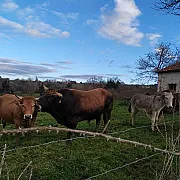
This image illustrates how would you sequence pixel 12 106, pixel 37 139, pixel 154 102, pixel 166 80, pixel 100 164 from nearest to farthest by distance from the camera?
pixel 100 164
pixel 37 139
pixel 12 106
pixel 154 102
pixel 166 80

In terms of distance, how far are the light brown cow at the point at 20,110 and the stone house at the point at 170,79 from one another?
1596cm

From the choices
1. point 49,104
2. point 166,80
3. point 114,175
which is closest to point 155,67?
point 166,80

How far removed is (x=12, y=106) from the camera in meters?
7.34

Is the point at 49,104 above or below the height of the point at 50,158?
above

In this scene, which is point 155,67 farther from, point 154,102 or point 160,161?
point 160,161

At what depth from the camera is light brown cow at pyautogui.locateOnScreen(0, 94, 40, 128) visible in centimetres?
647

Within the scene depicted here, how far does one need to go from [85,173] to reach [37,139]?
2.78 meters

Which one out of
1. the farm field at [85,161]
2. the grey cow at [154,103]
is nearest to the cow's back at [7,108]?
the farm field at [85,161]

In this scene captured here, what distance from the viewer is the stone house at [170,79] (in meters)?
20.8

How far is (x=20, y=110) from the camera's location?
6820mm

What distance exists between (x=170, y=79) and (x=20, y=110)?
17.5 m

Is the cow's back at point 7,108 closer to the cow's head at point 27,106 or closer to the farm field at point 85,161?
the cow's head at point 27,106

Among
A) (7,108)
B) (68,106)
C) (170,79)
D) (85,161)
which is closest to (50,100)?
(68,106)

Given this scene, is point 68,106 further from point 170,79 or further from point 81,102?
point 170,79
